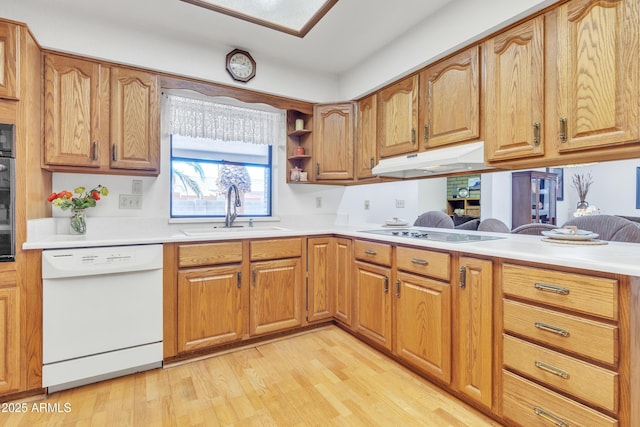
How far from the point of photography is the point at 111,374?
1937 mm

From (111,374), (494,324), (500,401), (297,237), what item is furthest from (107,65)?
(500,401)

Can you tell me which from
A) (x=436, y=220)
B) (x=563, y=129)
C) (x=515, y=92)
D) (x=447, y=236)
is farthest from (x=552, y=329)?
(x=436, y=220)

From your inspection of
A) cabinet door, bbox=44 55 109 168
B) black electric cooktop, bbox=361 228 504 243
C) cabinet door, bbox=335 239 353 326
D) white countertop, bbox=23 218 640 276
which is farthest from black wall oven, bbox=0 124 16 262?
black electric cooktop, bbox=361 228 504 243

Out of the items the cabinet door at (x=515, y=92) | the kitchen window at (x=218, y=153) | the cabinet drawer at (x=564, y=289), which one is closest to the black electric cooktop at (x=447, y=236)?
the cabinet drawer at (x=564, y=289)

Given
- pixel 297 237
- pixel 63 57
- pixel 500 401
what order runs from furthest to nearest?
pixel 297 237
pixel 63 57
pixel 500 401

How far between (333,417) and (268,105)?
248 centimetres

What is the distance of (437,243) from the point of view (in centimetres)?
182

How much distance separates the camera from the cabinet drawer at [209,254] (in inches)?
83.6

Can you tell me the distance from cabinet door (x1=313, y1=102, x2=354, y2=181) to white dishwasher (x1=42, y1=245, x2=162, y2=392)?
1.63m

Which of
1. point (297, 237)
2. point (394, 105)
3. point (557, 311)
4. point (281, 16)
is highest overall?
point (281, 16)

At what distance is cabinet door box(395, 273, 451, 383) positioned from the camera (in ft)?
5.82

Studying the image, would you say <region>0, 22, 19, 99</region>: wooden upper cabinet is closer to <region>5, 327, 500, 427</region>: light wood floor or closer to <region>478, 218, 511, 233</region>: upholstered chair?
<region>5, 327, 500, 427</region>: light wood floor

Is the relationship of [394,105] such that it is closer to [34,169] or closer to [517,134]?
[517,134]

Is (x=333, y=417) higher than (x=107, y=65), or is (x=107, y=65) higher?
(x=107, y=65)
